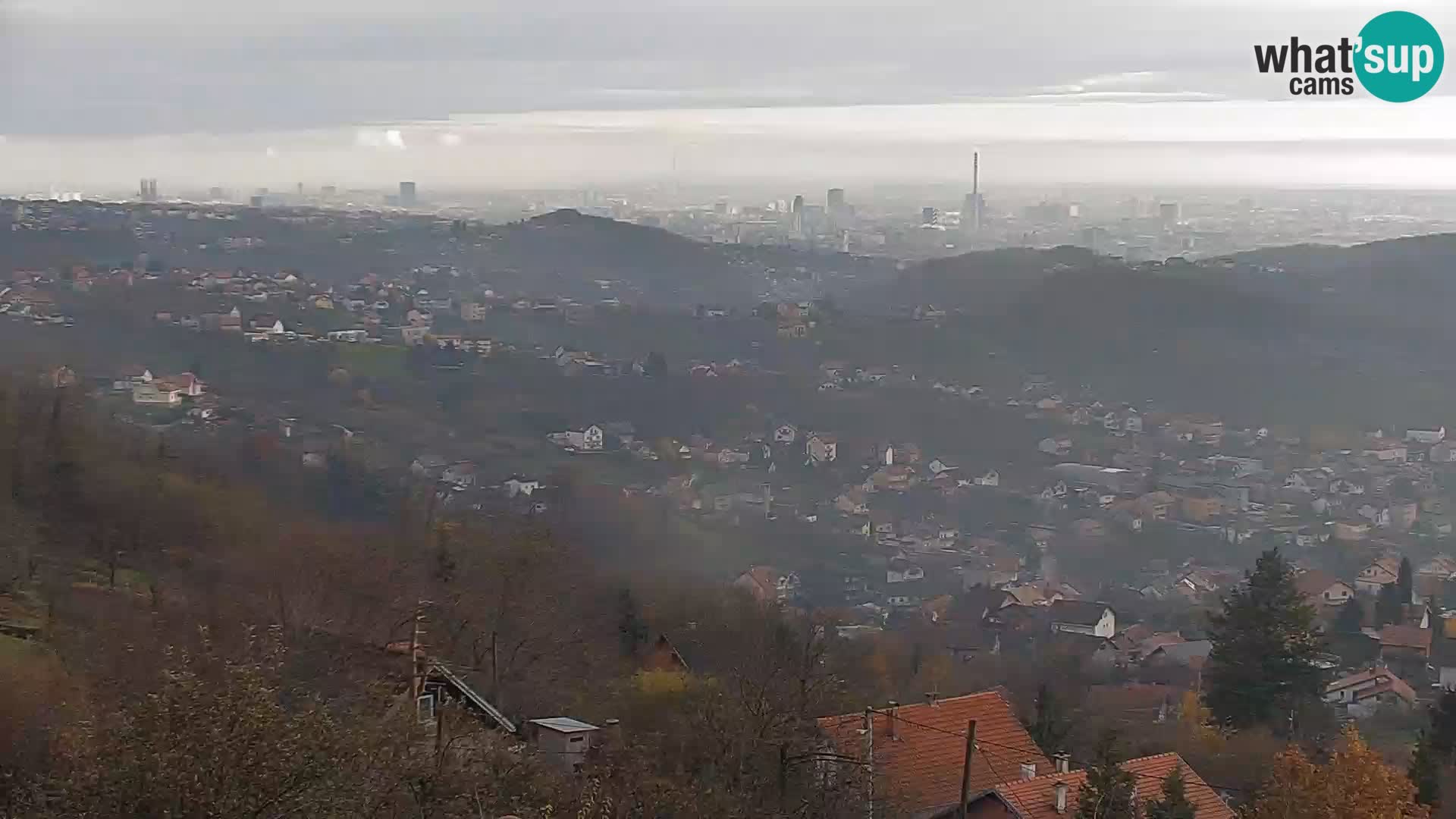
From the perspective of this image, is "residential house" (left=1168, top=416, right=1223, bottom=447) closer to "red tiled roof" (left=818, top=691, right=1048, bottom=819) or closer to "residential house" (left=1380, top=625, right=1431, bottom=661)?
"residential house" (left=1380, top=625, right=1431, bottom=661)

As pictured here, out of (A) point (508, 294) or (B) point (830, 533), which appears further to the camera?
(A) point (508, 294)

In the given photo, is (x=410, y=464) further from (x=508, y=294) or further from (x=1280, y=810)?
(x=1280, y=810)

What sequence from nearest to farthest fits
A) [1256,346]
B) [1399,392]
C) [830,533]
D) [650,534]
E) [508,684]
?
[508,684] < [650,534] < [830,533] < [1399,392] < [1256,346]

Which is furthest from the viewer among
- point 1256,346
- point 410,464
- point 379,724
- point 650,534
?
point 1256,346

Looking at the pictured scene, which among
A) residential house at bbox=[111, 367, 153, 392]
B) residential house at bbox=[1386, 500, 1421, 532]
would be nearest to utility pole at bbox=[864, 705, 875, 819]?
residential house at bbox=[111, 367, 153, 392]

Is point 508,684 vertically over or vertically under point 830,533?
over

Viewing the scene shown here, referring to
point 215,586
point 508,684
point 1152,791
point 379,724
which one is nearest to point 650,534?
point 215,586
